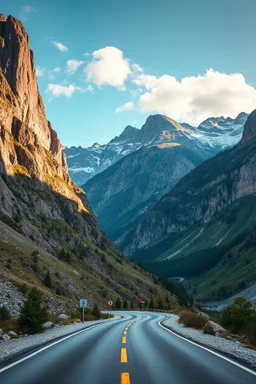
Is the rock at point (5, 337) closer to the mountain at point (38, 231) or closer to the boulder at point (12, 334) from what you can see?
the boulder at point (12, 334)

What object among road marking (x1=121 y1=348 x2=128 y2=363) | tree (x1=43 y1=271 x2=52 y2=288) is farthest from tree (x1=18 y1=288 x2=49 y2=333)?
tree (x1=43 y1=271 x2=52 y2=288)

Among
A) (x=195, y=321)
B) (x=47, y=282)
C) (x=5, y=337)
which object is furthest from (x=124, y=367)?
(x=47, y=282)

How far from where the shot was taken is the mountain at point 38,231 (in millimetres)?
63594

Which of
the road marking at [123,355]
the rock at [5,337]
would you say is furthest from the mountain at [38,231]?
the road marking at [123,355]

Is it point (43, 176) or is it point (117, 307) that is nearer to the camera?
point (117, 307)

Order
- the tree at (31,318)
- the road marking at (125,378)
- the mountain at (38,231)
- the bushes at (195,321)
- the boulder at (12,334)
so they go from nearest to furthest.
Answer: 1. the road marking at (125,378)
2. the boulder at (12,334)
3. the tree at (31,318)
4. the bushes at (195,321)
5. the mountain at (38,231)

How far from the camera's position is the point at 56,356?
15172 mm

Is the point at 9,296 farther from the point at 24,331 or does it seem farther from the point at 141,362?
the point at 141,362

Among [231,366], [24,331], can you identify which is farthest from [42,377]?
[24,331]

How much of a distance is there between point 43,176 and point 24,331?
144 metres

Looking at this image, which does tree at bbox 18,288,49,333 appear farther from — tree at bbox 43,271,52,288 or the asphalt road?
tree at bbox 43,271,52,288

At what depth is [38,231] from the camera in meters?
109

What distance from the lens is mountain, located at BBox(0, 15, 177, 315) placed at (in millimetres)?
63594

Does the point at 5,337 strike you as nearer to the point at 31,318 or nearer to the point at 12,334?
the point at 12,334
